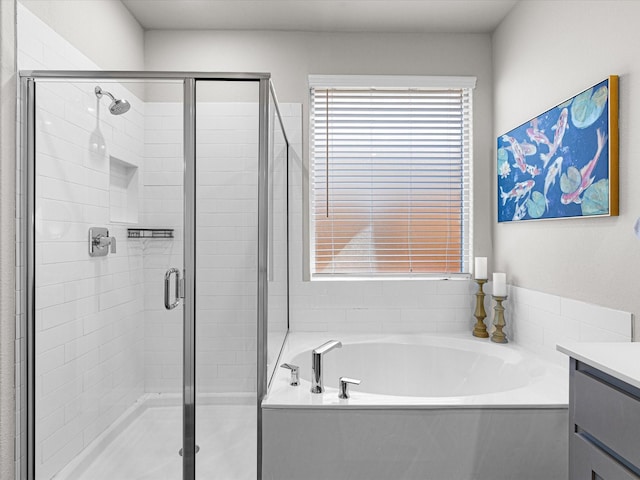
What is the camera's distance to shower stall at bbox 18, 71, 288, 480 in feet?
5.18

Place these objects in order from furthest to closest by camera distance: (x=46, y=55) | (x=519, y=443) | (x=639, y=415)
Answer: (x=46, y=55) → (x=519, y=443) → (x=639, y=415)

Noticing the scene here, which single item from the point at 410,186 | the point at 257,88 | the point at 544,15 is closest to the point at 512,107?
the point at 544,15

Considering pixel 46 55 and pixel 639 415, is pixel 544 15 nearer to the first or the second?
pixel 639 415

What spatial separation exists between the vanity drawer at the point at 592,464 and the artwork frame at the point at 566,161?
941 millimetres

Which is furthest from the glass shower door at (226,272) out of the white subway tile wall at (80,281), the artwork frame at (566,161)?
the artwork frame at (566,161)

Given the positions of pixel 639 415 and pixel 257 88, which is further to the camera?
pixel 257 88

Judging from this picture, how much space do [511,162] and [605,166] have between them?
30.2 inches

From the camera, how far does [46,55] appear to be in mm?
1728

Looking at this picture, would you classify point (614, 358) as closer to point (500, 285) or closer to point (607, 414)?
point (607, 414)

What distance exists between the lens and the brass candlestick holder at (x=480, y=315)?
2568mm

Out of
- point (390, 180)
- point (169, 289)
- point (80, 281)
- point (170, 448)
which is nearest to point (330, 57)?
point (390, 180)

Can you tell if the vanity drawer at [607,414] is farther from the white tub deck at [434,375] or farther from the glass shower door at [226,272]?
the glass shower door at [226,272]

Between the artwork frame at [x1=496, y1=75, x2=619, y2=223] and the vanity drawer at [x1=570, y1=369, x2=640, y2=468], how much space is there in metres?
0.84

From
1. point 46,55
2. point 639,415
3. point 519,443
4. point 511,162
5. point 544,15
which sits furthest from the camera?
point 511,162
